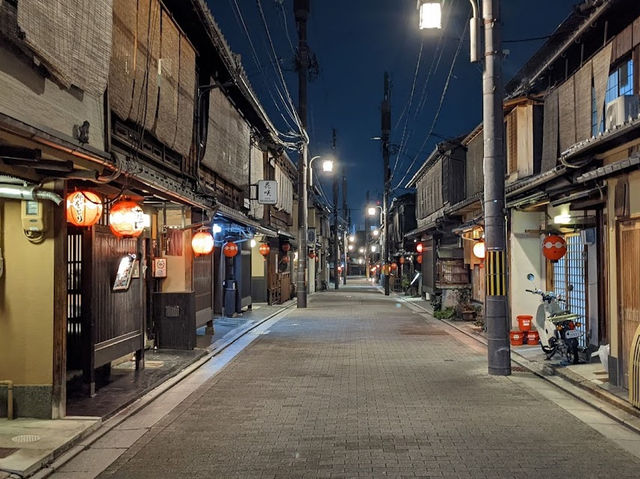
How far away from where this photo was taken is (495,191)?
1310 cm

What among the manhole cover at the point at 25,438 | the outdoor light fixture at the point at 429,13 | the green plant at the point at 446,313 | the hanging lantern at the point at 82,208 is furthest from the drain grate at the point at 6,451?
the green plant at the point at 446,313

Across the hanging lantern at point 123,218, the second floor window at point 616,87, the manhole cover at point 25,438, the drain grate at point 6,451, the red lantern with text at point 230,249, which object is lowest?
the manhole cover at point 25,438

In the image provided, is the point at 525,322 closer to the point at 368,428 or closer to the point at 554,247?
the point at 554,247

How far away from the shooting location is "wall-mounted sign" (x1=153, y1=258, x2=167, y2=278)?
53.0ft

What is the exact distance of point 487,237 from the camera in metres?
13.4

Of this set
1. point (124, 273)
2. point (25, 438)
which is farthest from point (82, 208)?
point (25, 438)

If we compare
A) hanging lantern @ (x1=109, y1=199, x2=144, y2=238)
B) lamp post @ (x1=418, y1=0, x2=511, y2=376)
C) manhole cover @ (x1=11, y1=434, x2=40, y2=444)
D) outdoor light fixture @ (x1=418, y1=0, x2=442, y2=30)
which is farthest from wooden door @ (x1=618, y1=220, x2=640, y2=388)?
manhole cover @ (x1=11, y1=434, x2=40, y2=444)

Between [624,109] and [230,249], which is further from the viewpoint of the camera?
[230,249]

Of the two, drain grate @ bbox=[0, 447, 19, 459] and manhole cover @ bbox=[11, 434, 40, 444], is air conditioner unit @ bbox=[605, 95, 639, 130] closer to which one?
manhole cover @ bbox=[11, 434, 40, 444]

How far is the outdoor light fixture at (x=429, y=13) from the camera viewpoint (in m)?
12.5

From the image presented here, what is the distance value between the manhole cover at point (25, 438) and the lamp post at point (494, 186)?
9.06 m

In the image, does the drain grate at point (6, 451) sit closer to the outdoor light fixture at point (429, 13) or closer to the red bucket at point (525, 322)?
the outdoor light fixture at point (429, 13)

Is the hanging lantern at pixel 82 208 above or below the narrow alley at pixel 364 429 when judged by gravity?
above

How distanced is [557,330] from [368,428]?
22.7 feet
